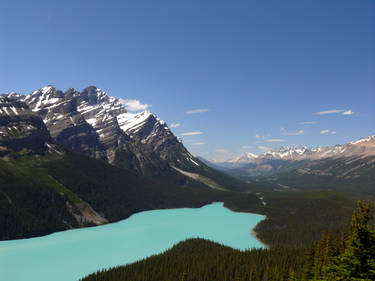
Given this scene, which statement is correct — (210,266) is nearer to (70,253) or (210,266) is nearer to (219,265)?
(219,265)

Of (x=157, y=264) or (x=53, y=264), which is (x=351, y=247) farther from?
(x=53, y=264)

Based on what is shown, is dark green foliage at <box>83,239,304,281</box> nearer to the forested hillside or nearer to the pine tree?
the forested hillside

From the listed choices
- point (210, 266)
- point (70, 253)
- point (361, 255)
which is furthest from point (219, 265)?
point (361, 255)

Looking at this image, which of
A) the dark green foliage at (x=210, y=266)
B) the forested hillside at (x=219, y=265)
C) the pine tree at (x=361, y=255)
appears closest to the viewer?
the pine tree at (x=361, y=255)

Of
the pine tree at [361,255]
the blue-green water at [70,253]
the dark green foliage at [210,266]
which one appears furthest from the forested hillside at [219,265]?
the pine tree at [361,255]

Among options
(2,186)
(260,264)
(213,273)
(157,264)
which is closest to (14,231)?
(2,186)

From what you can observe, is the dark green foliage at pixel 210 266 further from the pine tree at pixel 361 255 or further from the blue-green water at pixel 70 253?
the pine tree at pixel 361 255

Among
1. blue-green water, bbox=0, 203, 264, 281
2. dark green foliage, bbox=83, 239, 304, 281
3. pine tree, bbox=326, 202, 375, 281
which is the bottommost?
blue-green water, bbox=0, 203, 264, 281

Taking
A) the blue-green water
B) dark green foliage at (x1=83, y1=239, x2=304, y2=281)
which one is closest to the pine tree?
dark green foliage at (x1=83, y1=239, x2=304, y2=281)

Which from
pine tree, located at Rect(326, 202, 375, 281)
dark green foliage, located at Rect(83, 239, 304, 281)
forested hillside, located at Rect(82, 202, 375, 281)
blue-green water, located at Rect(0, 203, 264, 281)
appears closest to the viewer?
pine tree, located at Rect(326, 202, 375, 281)
